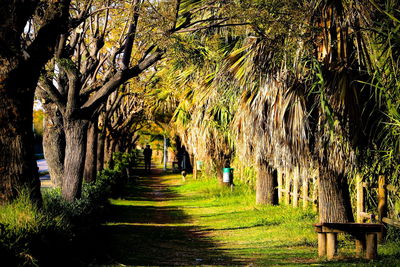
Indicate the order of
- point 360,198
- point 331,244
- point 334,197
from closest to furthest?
point 331,244 < point 334,197 < point 360,198

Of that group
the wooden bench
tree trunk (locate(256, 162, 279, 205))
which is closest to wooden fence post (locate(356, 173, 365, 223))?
the wooden bench

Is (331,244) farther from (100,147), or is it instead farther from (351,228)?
(100,147)

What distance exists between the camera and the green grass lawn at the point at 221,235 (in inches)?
424

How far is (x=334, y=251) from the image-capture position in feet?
32.9

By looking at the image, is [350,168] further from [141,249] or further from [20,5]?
[20,5]

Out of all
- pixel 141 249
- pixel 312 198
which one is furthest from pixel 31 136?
pixel 312 198

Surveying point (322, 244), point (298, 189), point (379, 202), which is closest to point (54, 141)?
point (298, 189)

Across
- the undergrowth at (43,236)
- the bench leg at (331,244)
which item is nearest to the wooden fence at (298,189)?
the bench leg at (331,244)

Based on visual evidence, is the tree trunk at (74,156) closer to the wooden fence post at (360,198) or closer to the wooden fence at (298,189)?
the wooden fence at (298,189)

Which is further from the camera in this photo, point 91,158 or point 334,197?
point 91,158

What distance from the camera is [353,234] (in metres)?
10.1

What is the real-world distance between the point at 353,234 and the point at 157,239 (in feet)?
18.4

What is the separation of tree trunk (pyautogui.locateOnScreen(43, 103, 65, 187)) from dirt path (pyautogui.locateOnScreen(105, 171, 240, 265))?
6.71ft

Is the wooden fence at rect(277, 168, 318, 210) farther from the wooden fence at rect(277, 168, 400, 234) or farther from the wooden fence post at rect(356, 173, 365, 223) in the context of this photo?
the wooden fence post at rect(356, 173, 365, 223)
